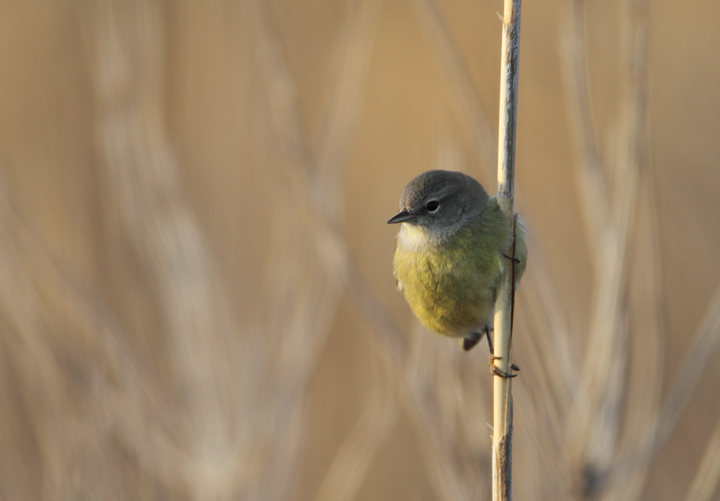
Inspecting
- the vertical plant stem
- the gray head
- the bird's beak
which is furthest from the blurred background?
the vertical plant stem

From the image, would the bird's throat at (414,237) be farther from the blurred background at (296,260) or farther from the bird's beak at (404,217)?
the blurred background at (296,260)

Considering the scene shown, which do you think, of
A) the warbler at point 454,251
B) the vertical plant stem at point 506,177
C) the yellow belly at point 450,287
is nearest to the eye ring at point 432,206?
the warbler at point 454,251

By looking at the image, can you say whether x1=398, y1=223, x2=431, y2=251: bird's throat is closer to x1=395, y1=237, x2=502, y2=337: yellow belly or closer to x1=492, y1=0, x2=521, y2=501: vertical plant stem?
x1=395, y1=237, x2=502, y2=337: yellow belly

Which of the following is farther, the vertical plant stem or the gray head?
the gray head

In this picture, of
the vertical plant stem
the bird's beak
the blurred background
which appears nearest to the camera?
the vertical plant stem

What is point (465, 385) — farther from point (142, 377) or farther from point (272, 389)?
point (142, 377)

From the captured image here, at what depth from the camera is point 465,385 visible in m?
2.58

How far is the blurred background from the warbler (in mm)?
173

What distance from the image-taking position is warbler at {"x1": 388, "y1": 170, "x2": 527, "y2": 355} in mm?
2191

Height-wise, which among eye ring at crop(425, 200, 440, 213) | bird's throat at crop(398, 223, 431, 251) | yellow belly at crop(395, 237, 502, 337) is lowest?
yellow belly at crop(395, 237, 502, 337)

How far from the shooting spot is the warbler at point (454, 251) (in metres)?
2.19

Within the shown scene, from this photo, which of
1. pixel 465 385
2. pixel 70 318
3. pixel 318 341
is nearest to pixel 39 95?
pixel 70 318

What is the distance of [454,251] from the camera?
2.26 meters

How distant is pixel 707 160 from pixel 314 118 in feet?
8.24
